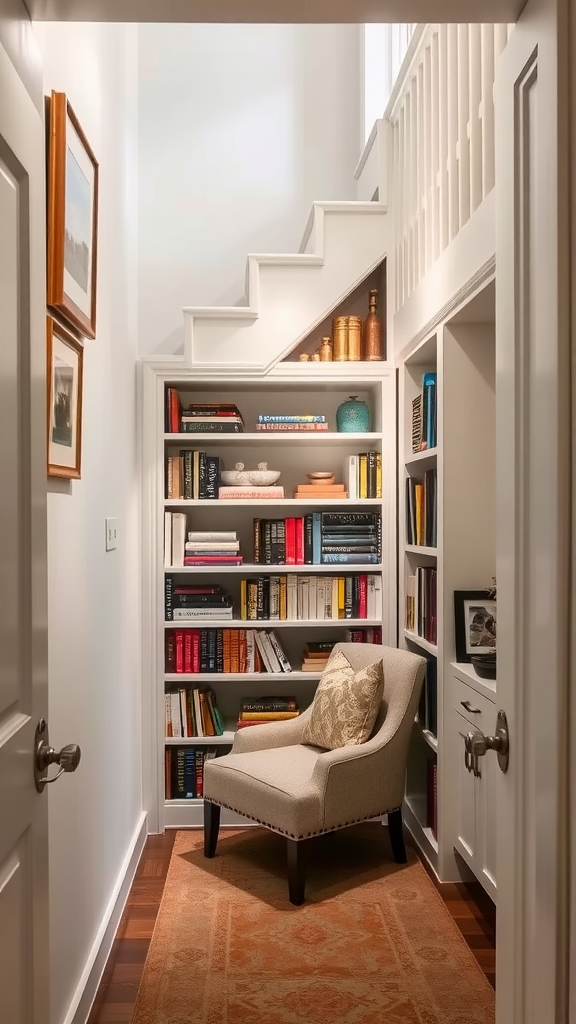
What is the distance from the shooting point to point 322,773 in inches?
115

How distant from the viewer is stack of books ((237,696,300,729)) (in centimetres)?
374

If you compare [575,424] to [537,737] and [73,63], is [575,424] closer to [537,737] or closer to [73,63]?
[537,737]

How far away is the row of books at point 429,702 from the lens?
10.7 feet

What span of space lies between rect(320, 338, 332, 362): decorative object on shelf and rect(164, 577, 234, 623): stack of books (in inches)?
45.7

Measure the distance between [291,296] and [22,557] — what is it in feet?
8.86

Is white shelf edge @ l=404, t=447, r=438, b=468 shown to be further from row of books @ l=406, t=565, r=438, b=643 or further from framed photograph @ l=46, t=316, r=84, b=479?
framed photograph @ l=46, t=316, r=84, b=479

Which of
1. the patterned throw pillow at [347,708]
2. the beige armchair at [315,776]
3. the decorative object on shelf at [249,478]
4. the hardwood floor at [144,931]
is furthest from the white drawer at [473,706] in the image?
the decorative object on shelf at [249,478]

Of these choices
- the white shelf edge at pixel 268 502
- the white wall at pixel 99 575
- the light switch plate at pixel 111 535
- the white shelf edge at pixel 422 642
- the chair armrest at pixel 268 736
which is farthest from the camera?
the white shelf edge at pixel 268 502

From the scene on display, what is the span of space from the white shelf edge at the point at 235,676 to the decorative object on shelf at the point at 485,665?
46.3 inches

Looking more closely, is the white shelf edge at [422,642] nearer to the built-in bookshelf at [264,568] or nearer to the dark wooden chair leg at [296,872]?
the built-in bookshelf at [264,568]

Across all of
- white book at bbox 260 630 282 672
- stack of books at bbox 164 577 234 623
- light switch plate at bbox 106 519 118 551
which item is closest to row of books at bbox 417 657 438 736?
white book at bbox 260 630 282 672

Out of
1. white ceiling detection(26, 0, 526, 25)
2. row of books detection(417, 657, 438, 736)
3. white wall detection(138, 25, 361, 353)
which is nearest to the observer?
white ceiling detection(26, 0, 526, 25)

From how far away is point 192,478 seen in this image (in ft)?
12.3

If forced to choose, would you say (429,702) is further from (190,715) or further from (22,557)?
(22,557)
